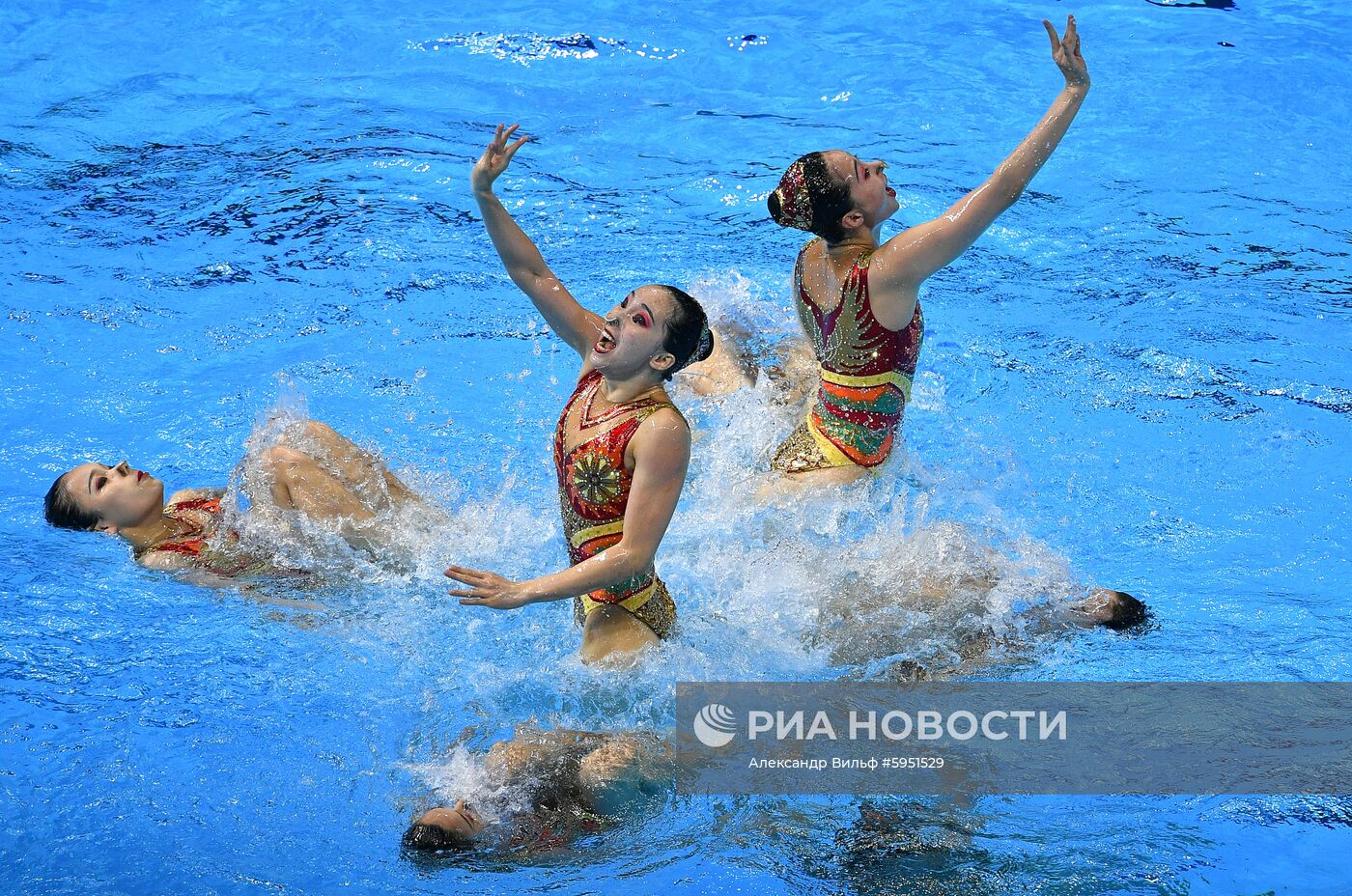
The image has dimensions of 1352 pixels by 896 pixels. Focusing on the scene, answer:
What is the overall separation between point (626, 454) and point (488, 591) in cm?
66

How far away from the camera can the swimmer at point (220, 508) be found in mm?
5156

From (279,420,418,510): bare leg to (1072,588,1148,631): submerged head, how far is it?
286 centimetres

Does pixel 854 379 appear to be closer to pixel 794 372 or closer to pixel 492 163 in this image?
pixel 794 372

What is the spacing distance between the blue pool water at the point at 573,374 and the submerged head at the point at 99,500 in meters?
0.24

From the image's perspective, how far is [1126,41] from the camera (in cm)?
1048

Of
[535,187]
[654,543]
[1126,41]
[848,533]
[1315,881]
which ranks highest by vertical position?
[1126,41]

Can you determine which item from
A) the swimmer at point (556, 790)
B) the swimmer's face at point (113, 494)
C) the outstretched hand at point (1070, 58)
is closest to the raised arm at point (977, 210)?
the outstretched hand at point (1070, 58)

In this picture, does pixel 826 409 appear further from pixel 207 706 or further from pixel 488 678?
pixel 207 706

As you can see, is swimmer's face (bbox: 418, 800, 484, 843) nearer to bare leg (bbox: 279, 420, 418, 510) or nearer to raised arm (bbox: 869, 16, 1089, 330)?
bare leg (bbox: 279, 420, 418, 510)

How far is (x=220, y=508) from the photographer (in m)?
5.37

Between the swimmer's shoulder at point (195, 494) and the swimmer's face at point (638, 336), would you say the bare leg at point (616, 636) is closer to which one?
the swimmer's face at point (638, 336)

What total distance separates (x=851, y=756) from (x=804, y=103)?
6.78m

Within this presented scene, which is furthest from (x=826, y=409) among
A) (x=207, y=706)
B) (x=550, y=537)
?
(x=207, y=706)

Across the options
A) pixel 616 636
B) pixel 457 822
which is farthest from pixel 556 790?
pixel 616 636
